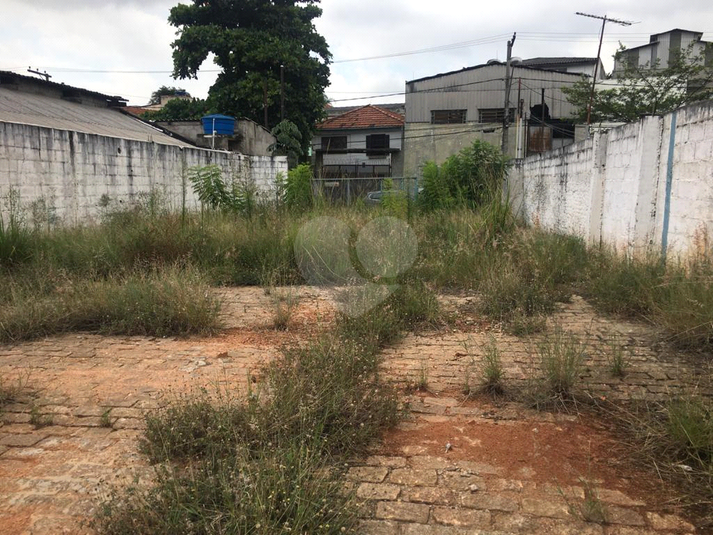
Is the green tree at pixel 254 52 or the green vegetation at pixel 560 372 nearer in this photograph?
the green vegetation at pixel 560 372

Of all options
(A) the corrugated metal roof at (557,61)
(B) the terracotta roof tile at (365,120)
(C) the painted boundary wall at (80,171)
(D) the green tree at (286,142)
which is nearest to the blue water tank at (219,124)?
(D) the green tree at (286,142)

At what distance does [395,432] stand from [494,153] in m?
11.4

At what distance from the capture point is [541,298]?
5.42 metres

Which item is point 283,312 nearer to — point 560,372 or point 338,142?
point 560,372

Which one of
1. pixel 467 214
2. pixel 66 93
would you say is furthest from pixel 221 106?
pixel 467 214

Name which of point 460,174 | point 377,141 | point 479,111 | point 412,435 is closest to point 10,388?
point 412,435

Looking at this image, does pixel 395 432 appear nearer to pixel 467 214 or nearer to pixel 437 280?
pixel 437 280

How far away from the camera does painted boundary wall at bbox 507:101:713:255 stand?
5.68m

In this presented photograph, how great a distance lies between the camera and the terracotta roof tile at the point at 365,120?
30.6 metres

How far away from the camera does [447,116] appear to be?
29906 millimetres

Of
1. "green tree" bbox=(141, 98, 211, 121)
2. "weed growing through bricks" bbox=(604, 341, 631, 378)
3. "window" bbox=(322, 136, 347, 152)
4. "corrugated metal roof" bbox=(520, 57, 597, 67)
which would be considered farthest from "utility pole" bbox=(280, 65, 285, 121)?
"weed growing through bricks" bbox=(604, 341, 631, 378)

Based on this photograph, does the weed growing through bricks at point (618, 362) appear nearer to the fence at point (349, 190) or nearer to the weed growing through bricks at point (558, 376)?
the weed growing through bricks at point (558, 376)

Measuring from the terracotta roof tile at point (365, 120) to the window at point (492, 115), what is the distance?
4.42 m

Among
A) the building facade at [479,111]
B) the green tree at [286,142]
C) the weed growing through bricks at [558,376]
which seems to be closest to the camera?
the weed growing through bricks at [558,376]
